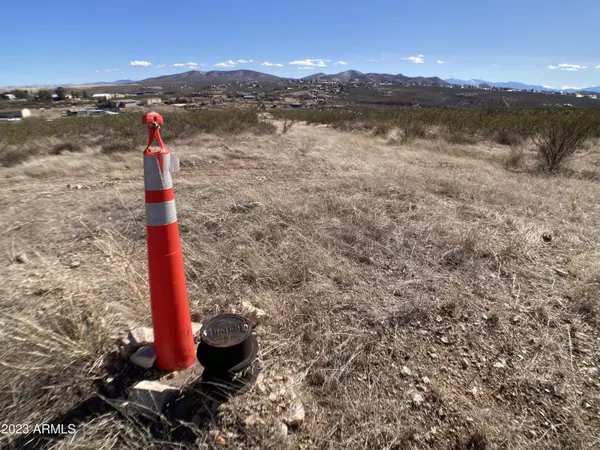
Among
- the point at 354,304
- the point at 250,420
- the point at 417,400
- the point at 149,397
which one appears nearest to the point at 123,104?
the point at 354,304

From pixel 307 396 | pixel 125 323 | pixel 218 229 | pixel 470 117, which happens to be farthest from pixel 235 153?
pixel 470 117

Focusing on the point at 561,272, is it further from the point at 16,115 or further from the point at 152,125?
the point at 16,115

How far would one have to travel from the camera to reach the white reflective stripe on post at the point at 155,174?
1421 millimetres

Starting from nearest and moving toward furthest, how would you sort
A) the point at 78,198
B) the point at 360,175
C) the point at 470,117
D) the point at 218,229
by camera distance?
the point at 218,229, the point at 78,198, the point at 360,175, the point at 470,117

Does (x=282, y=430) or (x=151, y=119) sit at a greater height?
(x=151, y=119)

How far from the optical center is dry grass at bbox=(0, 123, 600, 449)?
1.55 metres

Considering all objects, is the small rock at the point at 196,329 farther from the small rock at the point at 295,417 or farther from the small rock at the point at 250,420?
the small rock at the point at 295,417

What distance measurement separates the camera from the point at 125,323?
205cm

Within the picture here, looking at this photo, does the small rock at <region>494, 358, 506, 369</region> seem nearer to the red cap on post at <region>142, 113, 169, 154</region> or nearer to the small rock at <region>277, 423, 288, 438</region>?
the small rock at <region>277, 423, 288, 438</region>

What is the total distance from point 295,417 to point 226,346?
1.57 ft

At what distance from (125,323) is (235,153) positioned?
6960 mm

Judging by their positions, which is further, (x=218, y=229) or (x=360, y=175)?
(x=360, y=175)

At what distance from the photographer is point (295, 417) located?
1505mm

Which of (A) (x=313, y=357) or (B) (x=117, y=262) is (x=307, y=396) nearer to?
(A) (x=313, y=357)
